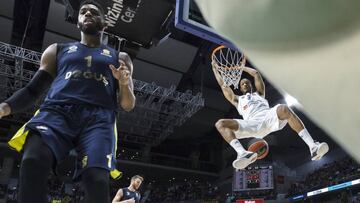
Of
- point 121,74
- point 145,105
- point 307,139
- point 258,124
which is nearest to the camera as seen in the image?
point 121,74

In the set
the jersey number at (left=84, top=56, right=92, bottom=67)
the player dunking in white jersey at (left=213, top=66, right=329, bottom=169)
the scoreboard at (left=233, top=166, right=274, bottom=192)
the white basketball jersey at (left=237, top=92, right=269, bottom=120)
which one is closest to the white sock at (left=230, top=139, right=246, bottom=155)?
the player dunking in white jersey at (left=213, top=66, right=329, bottom=169)

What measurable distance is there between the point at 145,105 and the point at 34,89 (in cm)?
1774

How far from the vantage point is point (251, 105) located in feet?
24.9

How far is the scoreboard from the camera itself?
2442 centimetres

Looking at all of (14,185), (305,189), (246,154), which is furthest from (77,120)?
(14,185)

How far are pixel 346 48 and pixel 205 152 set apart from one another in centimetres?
3318

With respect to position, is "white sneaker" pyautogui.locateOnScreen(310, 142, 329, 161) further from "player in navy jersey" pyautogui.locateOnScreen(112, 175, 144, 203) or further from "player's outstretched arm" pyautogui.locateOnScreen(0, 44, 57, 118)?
"player's outstretched arm" pyautogui.locateOnScreen(0, 44, 57, 118)

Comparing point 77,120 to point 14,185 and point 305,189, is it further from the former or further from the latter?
point 14,185

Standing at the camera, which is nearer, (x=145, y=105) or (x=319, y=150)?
(x=319, y=150)

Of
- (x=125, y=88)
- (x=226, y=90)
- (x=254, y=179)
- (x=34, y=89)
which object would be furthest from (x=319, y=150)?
(x=254, y=179)

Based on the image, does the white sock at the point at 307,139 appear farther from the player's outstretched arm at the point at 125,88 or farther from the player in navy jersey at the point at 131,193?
the player's outstretched arm at the point at 125,88

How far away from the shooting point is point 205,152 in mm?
33344

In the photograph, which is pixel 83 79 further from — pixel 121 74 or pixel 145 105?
pixel 145 105

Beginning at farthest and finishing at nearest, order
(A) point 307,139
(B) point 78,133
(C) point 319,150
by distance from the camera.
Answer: (A) point 307,139
(C) point 319,150
(B) point 78,133
